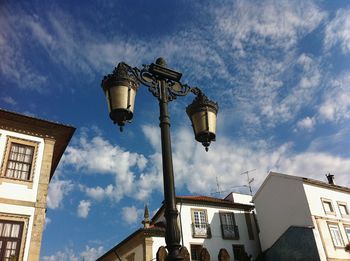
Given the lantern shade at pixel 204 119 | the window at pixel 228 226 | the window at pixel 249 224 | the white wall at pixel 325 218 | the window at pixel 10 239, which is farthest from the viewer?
the window at pixel 249 224

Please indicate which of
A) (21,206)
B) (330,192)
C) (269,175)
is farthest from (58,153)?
(330,192)

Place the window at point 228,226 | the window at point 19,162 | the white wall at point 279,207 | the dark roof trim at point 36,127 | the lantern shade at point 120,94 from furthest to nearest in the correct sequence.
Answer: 1. the window at point 228,226
2. the white wall at point 279,207
3. the dark roof trim at point 36,127
4. the window at point 19,162
5. the lantern shade at point 120,94

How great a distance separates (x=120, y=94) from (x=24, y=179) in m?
11.1

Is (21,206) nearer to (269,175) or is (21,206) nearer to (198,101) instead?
(198,101)

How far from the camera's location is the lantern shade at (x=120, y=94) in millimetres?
4254

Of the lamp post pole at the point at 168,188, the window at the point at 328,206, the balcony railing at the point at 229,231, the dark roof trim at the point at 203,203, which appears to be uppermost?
the dark roof trim at the point at 203,203

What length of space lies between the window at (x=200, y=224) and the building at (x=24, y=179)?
14879 mm

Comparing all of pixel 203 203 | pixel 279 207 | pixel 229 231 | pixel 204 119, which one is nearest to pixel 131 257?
pixel 203 203

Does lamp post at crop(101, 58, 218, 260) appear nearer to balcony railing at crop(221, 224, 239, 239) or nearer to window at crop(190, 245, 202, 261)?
window at crop(190, 245, 202, 261)

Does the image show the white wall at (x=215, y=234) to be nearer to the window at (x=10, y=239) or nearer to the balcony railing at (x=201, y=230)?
the balcony railing at (x=201, y=230)

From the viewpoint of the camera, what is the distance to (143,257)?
75.0 ft

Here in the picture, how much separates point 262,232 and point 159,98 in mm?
27173

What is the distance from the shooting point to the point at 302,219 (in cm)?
2519

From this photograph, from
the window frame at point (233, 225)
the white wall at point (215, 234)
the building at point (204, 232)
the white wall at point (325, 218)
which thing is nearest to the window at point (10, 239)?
the building at point (204, 232)
